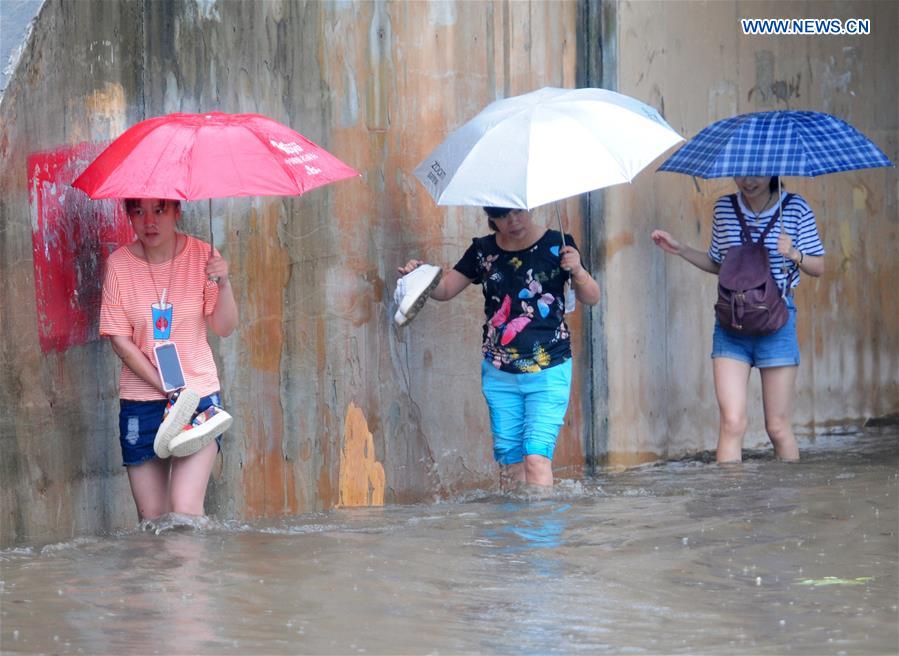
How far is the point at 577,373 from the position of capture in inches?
338

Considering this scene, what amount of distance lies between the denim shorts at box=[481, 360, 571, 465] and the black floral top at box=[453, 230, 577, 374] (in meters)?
0.05

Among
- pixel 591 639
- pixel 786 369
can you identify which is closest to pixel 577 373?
pixel 786 369

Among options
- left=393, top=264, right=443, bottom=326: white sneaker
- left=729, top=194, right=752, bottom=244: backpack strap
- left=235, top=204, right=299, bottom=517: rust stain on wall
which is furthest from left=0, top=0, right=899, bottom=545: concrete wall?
left=729, top=194, right=752, bottom=244: backpack strap

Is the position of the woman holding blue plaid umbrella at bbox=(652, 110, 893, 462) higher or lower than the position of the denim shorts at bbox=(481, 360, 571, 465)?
higher

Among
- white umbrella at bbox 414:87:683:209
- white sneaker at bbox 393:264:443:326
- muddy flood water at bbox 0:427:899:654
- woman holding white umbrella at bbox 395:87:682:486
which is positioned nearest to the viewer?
muddy flood water at bbox 0:427:899:654

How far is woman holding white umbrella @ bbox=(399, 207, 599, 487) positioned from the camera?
7.04 m

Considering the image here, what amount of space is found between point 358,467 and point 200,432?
165 cm

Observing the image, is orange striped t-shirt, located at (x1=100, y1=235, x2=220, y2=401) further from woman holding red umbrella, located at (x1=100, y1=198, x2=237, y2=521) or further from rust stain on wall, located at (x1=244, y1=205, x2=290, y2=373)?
rust stain on wall, located at (x1=244, y1=205, x2=290, y2=373)

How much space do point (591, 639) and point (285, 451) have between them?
3019 millimetres

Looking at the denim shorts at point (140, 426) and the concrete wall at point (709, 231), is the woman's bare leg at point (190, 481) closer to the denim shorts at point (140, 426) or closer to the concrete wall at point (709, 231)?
the denim shorts at point (140, 426)

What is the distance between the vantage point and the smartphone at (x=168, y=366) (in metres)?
6.26

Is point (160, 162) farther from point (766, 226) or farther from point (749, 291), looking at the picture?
point (766, 226)

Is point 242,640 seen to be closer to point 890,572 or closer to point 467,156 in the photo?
point 890,572

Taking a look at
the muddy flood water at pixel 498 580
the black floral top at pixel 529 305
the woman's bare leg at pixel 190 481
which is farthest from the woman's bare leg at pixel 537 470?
the woman's bare leg at pixel 190 481
